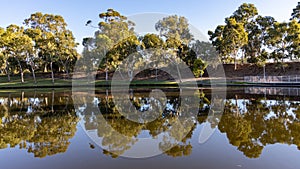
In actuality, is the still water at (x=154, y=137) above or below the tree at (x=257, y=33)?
below

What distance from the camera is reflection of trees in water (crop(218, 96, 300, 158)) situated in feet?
17.9

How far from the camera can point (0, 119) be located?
361 inches

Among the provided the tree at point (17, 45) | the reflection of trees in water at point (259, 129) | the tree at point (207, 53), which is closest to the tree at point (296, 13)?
the tree at point (207, 53)

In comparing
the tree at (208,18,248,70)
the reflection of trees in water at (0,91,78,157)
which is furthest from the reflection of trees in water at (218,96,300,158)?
the tree at (208,18,248,70)

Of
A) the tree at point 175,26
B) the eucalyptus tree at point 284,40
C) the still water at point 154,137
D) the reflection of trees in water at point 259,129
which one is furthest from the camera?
the tree at point 175,26

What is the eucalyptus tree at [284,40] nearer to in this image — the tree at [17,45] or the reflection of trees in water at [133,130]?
the reflection of trees in water at [133,130]

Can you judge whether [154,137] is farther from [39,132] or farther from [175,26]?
[175,26]

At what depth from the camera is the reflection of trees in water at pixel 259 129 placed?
5441mm

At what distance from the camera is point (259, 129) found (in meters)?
6.59

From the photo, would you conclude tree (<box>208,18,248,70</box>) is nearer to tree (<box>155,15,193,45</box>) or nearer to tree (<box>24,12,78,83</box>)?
tree (<box>155,15,193,45</box>)

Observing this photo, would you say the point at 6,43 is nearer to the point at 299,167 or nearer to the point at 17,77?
the point at 17,77

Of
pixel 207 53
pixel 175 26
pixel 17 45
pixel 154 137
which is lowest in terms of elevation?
pixel 154 137

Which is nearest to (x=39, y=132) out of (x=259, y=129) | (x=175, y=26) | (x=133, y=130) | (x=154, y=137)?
(x=133, y=130)

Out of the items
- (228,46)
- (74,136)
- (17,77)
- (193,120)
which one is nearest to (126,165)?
(74,136)
